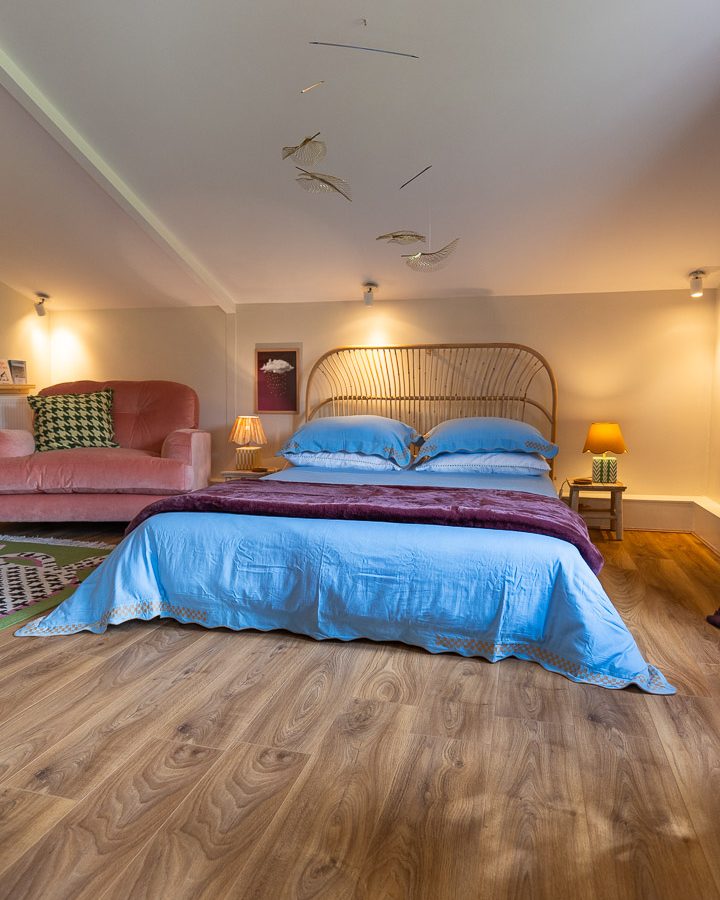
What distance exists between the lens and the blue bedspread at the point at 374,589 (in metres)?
1.97

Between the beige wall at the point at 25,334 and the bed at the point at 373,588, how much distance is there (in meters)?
3.33

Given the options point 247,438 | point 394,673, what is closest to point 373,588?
point 394,673

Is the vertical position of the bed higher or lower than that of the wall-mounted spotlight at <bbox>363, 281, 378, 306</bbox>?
lower

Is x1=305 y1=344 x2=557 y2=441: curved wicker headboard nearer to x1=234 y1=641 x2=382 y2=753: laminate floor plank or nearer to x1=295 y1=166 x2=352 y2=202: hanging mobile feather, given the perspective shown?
x1=295 y1=166 x2=352 y2=202: hanging mobile feather

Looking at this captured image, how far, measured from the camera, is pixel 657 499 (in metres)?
4.20

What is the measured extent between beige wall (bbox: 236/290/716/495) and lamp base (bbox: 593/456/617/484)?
379mm

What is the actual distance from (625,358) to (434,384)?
137 centimetres

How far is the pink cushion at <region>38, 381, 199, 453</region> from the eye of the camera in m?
4.56

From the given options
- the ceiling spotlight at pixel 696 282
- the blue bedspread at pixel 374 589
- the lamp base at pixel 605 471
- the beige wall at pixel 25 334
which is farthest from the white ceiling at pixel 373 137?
the blue bedspread at pixel 374 589

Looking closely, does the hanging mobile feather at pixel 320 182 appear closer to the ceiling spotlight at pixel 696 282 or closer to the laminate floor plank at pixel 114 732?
the laminate floor plank at pixel 114 732

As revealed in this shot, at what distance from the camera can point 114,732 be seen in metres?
1.58

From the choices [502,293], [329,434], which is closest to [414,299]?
[502,293]

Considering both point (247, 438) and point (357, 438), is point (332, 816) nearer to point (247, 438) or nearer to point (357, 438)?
point (357, 438)

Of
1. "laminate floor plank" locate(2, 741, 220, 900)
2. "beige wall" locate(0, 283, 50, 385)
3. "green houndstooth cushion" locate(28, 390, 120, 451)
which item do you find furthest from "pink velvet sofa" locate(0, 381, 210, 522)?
"laminate floor plank" locate(2, 741, 220, 900)
